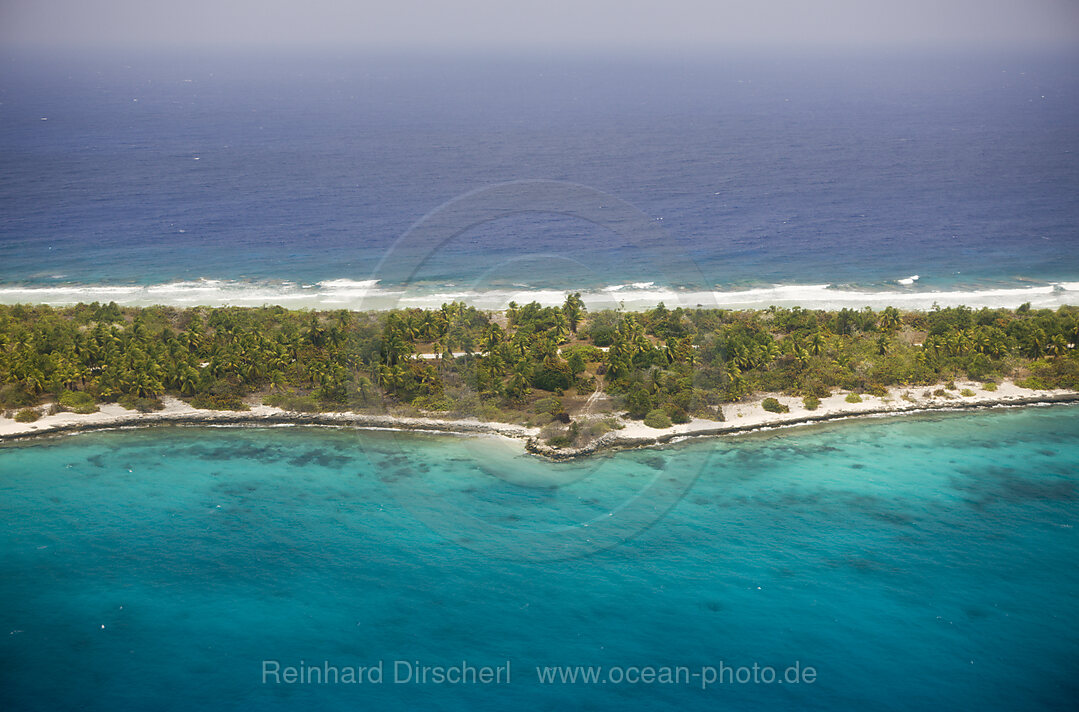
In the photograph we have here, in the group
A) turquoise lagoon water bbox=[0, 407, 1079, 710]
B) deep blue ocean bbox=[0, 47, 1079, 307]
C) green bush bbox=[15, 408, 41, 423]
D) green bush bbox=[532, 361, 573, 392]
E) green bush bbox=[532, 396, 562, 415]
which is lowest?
turquoise lagoon water bbox=[0, 407, 1079, 710]

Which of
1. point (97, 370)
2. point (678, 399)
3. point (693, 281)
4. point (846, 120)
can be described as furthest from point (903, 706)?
point (846, 120)

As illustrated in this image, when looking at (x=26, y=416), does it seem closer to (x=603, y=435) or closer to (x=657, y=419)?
(x=603, y=435)

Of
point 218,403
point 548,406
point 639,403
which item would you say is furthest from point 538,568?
point 218,403

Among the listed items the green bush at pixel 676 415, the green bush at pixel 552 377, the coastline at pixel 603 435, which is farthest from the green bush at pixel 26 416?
the green bush at pixel 676 415

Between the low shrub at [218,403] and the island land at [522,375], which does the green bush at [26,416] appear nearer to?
the island land at [522,375]

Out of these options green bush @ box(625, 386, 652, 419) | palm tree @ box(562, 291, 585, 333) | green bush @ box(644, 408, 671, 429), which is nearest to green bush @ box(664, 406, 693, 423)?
green bush @ box(644, 408, 671, 429)

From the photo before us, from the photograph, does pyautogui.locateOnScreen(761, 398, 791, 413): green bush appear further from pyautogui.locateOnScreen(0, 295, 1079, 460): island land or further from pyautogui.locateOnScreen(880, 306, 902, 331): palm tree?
pyautogui.locateOnScreen(880, 306, 902, 331): palm tree
